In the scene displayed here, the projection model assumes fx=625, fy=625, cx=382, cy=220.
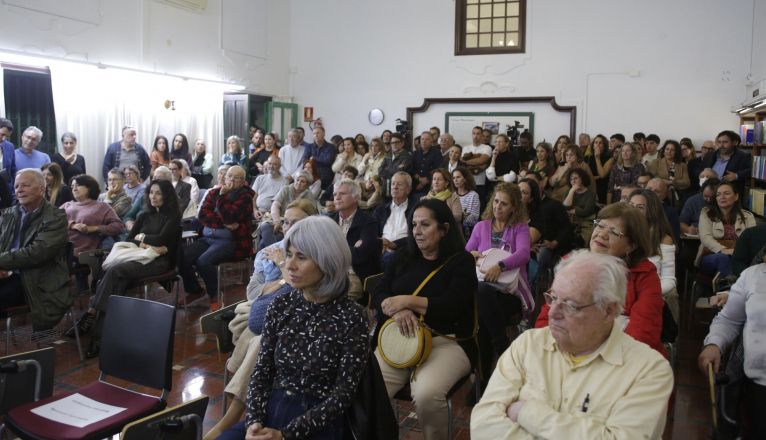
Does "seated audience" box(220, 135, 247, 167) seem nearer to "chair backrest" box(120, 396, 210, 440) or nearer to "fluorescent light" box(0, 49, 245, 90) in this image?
"fluorescent light" box(0, 49, 245, 90)

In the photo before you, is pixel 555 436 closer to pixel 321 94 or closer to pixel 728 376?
pixel 728 376

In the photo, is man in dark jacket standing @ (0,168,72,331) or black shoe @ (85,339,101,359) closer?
man in dark jacket standing @ (0,168,72,331)

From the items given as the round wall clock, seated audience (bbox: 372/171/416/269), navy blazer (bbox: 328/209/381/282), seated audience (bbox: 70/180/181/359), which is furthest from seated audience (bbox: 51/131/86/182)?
the round wall clock

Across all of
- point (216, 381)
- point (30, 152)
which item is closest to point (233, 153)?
point (30, 152)

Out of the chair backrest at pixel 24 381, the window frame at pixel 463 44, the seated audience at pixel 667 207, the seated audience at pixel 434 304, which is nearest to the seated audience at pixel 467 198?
Result: the seated audience at pixel 667 207

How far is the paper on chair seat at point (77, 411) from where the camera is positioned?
8.07ft

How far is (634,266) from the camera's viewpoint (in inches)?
105

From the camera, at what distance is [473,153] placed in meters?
9.77

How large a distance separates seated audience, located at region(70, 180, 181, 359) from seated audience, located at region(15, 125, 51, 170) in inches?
127

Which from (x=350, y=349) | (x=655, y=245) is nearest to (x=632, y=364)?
(x=350, y=349)

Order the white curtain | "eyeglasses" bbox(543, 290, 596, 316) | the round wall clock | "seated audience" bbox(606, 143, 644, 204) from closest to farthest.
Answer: "eyeglasses" bbox(543, 290, 596, 316), "seated audience" bbox(606, 143, 644, 204), the white curtain, the round wall clock

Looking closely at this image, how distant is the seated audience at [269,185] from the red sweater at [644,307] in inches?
225

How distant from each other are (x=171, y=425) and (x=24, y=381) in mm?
1059

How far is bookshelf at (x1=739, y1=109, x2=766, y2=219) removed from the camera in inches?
301
